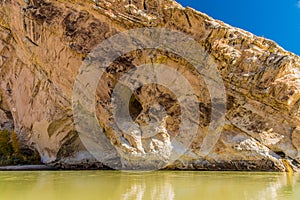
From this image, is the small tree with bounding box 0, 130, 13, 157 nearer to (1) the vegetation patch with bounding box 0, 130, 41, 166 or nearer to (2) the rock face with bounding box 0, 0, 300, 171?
(1) the vegetation patch with bounding box 0, 130, 41, 166

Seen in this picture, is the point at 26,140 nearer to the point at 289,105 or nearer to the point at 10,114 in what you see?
the point at 10,114

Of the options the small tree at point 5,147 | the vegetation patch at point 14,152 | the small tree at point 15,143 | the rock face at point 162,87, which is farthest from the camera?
the small tree at point 5,147

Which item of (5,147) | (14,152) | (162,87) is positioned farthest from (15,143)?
(162,87)

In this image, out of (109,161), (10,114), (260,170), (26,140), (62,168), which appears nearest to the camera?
(260,170)

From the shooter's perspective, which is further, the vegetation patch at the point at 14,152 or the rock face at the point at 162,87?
the vegetation patch at the point at 14,152

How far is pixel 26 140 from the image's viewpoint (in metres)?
21.8

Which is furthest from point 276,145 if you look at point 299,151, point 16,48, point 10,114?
point 10,114

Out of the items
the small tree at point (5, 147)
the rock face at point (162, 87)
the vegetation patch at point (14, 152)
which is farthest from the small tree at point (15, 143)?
the rock face at point (162, 87)

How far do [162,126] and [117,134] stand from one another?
7.79ft

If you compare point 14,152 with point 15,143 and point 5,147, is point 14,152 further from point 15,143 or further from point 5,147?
point 5,147

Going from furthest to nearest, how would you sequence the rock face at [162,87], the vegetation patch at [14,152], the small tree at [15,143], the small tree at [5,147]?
the small tree at [5,147] < the small tree at [15,143] < the vegetation patch at [14,152] < the rock face at [162,87]

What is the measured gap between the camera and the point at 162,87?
1747cm

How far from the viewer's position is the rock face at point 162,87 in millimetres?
16359

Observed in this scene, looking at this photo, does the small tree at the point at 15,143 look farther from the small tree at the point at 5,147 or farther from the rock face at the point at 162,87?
the rock face at the point at 162,87
